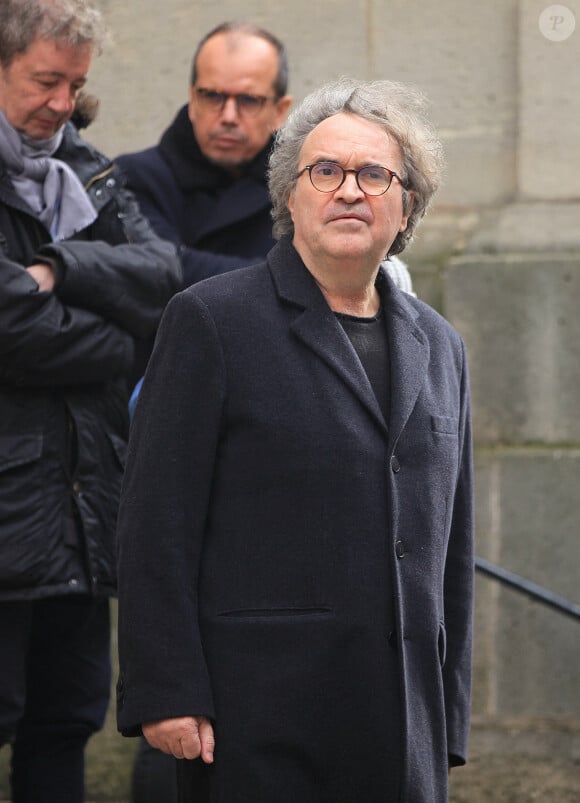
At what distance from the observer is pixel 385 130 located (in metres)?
2.85

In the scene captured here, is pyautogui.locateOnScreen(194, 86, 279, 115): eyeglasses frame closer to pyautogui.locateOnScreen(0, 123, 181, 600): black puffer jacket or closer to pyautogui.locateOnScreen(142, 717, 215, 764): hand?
pyautogui.locateOnScreen(0, 123, 181, 600): black puffer jacket

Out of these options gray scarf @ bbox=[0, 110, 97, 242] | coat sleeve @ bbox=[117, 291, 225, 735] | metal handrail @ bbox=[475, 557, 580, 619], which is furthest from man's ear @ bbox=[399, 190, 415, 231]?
metal handrail @ bbox=[475, 557, 580, 619]

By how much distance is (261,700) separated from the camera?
262 centimetres

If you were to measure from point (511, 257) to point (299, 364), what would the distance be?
8.08 feet

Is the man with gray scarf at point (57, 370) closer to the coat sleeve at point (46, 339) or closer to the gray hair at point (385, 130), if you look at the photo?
the coat sleeve at point (46, 339)

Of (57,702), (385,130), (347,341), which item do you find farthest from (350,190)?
(57,702)

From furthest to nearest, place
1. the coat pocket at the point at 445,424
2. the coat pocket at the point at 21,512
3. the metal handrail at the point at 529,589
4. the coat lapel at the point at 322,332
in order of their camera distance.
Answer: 1. the metal handrail at the point at 529,589
2. the coat pocket at the point at 21,512
3. the coat pocket at the point at 445,424
4. the coat lapel at the point at 322,332

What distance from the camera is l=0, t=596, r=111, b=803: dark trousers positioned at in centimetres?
354

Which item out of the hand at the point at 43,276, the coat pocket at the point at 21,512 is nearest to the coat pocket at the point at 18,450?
the coat pocket at the point at 21,512

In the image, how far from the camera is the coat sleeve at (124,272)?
333 centimetres

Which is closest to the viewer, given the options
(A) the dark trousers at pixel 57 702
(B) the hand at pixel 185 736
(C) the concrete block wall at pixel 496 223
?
(B) the hand at pixel 185 736

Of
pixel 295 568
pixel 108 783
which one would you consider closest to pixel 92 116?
pixel 295 568

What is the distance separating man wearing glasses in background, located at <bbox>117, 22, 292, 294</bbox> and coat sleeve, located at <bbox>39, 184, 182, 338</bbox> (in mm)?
290

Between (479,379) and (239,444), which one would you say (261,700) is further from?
(479,379)
